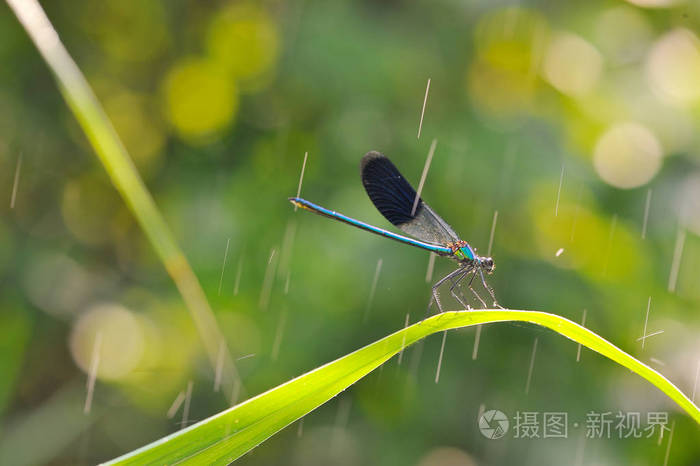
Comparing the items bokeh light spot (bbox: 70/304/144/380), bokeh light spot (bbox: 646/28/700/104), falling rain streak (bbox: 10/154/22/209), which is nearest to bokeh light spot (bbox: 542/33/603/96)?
bokeh light spot (bbox: 646/28/700/104)

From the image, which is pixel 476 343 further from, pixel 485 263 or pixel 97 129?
pixel 97 129

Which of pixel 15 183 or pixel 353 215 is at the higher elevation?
pixel 353 215

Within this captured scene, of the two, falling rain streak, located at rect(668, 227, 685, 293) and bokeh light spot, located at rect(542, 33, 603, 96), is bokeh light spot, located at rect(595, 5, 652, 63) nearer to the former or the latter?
bokeh light spot, located at rect(542, 33, 603, 96)

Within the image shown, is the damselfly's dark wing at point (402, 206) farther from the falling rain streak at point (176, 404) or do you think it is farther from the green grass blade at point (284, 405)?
the falling rain streak at point (176, 404)

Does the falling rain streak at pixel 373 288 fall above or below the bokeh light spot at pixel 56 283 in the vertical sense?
above

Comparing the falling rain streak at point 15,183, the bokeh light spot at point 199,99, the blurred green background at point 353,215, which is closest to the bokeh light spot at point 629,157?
the blurred green background at point 353,215

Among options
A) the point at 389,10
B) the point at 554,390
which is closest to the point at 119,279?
the point at 389,10

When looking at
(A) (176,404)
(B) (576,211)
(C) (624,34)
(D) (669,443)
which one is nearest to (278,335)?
(A) (176,404)
